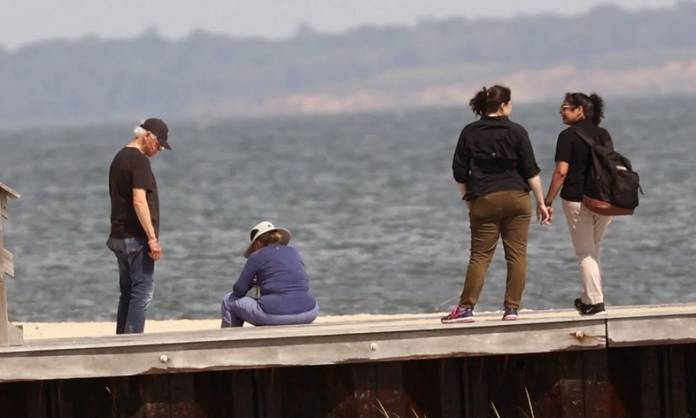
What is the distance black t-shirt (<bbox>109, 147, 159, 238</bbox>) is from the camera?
1148 centimetres

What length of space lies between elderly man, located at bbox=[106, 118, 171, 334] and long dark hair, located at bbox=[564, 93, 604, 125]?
2496 mm

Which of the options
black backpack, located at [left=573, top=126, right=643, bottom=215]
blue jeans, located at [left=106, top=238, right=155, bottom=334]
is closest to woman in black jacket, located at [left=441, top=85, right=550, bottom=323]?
black backpack, located at [left=573, top=126, right=643, bottom=215]

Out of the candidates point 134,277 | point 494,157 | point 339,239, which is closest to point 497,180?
point 494,157

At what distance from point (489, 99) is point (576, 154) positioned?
0.64 metres

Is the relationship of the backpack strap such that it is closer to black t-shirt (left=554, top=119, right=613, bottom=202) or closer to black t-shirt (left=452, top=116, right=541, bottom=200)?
black t-shirt (left=554, top=119, right=613, bottom=202)

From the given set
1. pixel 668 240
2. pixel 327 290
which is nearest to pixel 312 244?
pixel 668 240

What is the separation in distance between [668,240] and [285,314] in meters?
21.5

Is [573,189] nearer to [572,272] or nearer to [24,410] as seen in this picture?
[24,410]

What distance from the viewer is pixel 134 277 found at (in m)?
11.7

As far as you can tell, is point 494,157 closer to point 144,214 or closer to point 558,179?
point 558,179

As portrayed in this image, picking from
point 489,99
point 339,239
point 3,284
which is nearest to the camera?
point 3,284

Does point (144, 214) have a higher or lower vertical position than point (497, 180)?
lower

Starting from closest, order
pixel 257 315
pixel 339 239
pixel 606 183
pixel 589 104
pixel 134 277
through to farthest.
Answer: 1. pixel 606 183
2. pixel 589 104
3. pixel 257 315
4. pixel 134 277
5. pixel 339 239

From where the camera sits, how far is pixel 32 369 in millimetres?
10422
